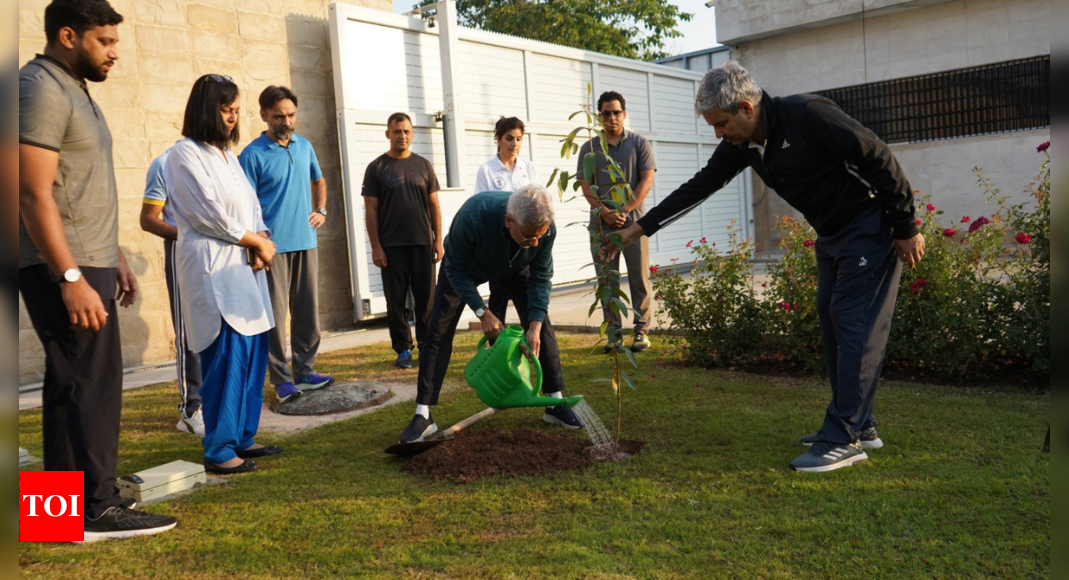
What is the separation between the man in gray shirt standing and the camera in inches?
111

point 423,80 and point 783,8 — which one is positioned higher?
point 783,8

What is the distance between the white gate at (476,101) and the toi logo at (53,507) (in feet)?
18.1

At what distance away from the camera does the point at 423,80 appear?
30.7 ft

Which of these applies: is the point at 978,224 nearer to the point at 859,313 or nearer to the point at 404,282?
the point at 859,313

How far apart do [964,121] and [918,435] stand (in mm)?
11966

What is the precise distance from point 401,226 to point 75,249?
11.2 ft

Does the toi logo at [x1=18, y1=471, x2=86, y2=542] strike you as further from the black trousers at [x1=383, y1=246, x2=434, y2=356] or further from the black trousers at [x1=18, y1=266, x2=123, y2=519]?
the black trousers at [x1=383, y1=246, x2=434, y2=356]

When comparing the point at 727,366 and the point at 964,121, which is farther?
the point at 964,121

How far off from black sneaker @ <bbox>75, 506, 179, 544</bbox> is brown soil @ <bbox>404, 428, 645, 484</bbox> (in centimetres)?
113

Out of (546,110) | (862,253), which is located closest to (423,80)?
(546,110)

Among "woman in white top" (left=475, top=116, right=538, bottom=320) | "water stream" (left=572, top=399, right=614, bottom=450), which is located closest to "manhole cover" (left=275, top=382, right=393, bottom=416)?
"water stream" (left=572, top=399, right=614, bottom=450)

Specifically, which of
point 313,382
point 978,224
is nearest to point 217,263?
point 313,382

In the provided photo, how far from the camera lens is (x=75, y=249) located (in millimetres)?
3041

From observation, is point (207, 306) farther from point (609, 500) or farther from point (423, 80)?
point (423, 80)
